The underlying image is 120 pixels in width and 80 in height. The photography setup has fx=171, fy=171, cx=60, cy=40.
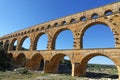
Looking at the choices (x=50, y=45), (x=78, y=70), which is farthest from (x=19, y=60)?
(x=78, y=70)

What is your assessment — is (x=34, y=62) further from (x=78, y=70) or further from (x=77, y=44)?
(x=78, y=70)

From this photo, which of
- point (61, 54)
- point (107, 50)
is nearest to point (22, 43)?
point (61, 54)

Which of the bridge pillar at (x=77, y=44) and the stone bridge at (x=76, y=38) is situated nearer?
the stone bridge at (x=76, y=38)

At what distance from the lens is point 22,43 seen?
43.5 meters

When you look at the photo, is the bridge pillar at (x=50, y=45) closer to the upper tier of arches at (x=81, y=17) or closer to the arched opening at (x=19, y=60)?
the upper tier of arches at (x=81, y=17)

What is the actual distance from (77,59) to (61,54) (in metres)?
4.21

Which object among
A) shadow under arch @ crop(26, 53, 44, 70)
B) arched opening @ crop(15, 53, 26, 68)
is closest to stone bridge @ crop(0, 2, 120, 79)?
shadow under arch @ crop(26, 53, 44, 70)

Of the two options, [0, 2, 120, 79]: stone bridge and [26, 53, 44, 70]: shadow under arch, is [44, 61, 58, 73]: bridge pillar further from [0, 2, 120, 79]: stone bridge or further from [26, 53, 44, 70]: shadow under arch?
[26, 53, 44, 70]: shadow under arch

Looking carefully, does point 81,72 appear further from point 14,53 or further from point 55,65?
point 14,53

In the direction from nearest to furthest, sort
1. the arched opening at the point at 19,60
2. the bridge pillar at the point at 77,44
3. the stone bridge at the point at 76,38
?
the stone bridge at the point at 76,38 → the bridge pillar at the point at 77,44 → the arched opening at the point at 19,60

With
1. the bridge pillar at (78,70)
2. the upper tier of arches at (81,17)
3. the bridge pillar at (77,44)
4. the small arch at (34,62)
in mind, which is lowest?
the bridge pillar at (78,70)

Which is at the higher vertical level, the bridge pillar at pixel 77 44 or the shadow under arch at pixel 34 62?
the bridge pillar at pixel 77 44

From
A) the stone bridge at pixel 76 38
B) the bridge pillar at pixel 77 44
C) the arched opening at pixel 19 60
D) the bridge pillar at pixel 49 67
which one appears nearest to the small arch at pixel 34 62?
the stone bridge at pixel 76 38

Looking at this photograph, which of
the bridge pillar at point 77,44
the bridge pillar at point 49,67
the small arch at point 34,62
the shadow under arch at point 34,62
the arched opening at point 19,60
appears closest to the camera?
the bridge pillar at point 77,44
